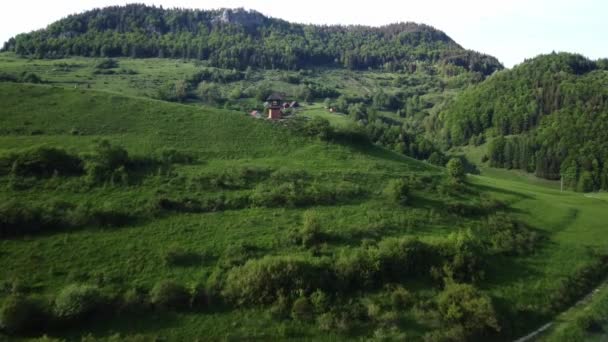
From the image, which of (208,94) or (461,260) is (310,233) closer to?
(461,260)

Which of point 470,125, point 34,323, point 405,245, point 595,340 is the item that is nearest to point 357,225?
point 405,245

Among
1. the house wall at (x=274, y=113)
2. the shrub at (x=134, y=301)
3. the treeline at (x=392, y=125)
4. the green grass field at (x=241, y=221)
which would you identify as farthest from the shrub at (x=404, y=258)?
the house wall at (x=274, y=113)

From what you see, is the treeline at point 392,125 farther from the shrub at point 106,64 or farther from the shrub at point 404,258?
the shrub at point 106,64

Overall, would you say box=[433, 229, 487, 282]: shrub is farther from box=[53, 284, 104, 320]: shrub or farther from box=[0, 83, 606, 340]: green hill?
box=[53, 284, 104, 320]: shrub

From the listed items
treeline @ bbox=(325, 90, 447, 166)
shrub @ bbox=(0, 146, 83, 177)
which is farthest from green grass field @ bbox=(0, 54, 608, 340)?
treeline @ bbox=(325, 90, 447, 166)

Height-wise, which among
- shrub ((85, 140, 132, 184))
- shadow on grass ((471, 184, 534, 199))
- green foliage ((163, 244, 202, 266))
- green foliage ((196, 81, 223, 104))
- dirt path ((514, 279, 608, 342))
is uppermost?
green foliage ((196, 81, 223, 104))

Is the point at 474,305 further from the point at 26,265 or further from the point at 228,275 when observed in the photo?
the point at 26,265

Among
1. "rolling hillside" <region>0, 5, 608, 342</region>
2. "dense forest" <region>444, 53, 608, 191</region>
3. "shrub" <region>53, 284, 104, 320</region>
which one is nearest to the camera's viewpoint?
"shrub" <region>53, 284, 104, 320</region>

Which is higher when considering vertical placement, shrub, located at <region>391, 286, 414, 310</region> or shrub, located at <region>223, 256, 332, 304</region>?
shrub, located at <region>223, 256, 332, 304</region>
